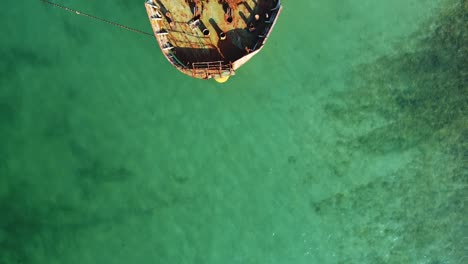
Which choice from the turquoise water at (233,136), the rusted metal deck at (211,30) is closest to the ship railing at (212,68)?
the rusted metal deck at (211,30)

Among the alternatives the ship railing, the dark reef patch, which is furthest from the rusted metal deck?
the dark reef patch

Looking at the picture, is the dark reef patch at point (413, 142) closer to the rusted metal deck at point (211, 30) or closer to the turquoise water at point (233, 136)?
the turquoise water at point (233, 136)

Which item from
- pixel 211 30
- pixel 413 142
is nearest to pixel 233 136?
pixel 211 30

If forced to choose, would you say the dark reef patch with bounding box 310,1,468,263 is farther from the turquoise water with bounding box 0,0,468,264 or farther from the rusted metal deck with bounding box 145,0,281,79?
the rusted metal deck with bounding box 145,0,281,79

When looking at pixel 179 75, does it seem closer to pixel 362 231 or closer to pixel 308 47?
pixel 308 47

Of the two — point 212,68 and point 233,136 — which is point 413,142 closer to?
point 233,136

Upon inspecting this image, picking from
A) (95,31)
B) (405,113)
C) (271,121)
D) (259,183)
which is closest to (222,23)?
(271,121)
